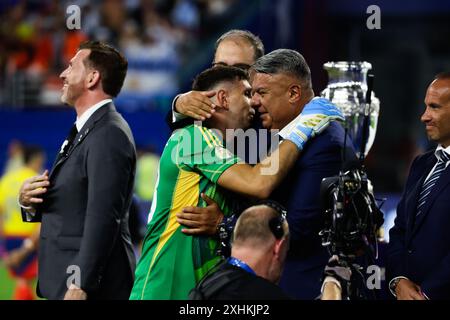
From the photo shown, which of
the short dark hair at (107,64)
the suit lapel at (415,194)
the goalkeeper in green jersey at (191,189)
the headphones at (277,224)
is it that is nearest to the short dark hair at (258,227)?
the headphones at (277,224)

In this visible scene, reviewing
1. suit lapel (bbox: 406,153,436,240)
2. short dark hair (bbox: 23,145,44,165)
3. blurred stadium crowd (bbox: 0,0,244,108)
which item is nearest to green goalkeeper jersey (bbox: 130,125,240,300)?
suit lapel (bbox: 406,153,436,240)

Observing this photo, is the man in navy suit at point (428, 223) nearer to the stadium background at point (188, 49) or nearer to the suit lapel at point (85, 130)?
the suit lapel at point (85, 130)

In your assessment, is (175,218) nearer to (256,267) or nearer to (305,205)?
(305,205)

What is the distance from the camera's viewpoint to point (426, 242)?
13.2ft

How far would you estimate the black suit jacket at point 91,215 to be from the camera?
4.04 meters

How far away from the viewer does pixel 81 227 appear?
414cm

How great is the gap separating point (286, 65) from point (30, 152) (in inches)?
273

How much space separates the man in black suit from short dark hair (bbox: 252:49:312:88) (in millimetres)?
733

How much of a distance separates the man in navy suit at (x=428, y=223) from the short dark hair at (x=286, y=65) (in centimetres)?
65

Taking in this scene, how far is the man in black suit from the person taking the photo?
13.3ft

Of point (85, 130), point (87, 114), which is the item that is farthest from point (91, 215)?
point (87, 114)

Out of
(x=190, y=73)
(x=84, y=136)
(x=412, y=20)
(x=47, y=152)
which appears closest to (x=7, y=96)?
(x=47, y=152)

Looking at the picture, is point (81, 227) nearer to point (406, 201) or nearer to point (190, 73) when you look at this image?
point (406, 201)

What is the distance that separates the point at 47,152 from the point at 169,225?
24.8 feet
